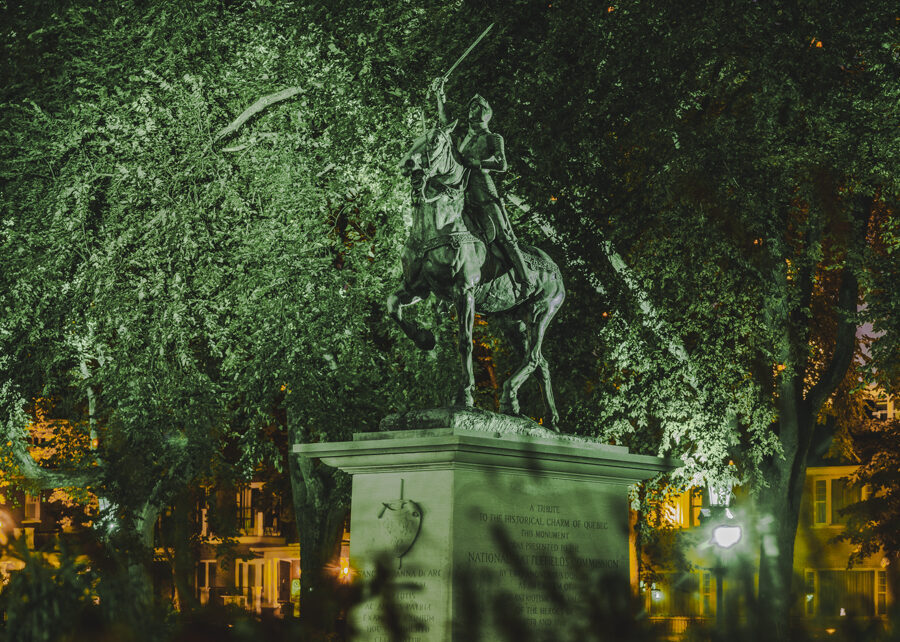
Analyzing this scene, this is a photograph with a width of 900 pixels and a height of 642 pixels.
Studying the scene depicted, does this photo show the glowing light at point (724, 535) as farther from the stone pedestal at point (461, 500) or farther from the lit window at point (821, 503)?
the lit window at point (821, 503)

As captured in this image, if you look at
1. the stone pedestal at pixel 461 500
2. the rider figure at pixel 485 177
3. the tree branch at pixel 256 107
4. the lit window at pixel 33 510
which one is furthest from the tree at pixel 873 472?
the lit window at pixel 33 510

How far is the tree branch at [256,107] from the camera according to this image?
18.0 meters

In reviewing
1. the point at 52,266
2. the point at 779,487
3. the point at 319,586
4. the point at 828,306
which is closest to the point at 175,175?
the point at 52,266

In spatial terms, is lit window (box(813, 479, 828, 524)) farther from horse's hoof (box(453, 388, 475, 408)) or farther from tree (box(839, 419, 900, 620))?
horse's hoof (box(453, 388, 475, 408))

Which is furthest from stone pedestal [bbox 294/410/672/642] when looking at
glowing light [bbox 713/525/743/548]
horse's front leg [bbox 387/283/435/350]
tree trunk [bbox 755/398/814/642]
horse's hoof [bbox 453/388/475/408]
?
glowing light [bbox 713/525/743/548]

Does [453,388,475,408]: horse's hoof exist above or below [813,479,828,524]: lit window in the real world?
above

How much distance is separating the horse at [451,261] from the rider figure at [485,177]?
0.29 feet

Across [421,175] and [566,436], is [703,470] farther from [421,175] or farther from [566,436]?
[421,175]

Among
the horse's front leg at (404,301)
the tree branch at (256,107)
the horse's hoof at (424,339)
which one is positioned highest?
the tree branch at (256,107)

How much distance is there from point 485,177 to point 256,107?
25.0ft

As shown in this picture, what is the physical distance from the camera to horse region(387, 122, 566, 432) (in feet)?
35.7

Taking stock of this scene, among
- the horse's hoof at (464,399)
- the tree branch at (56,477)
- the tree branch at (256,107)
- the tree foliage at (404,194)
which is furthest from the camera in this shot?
the tree branch at (56,477)

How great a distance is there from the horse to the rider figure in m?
0.09

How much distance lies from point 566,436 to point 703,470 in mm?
7313
